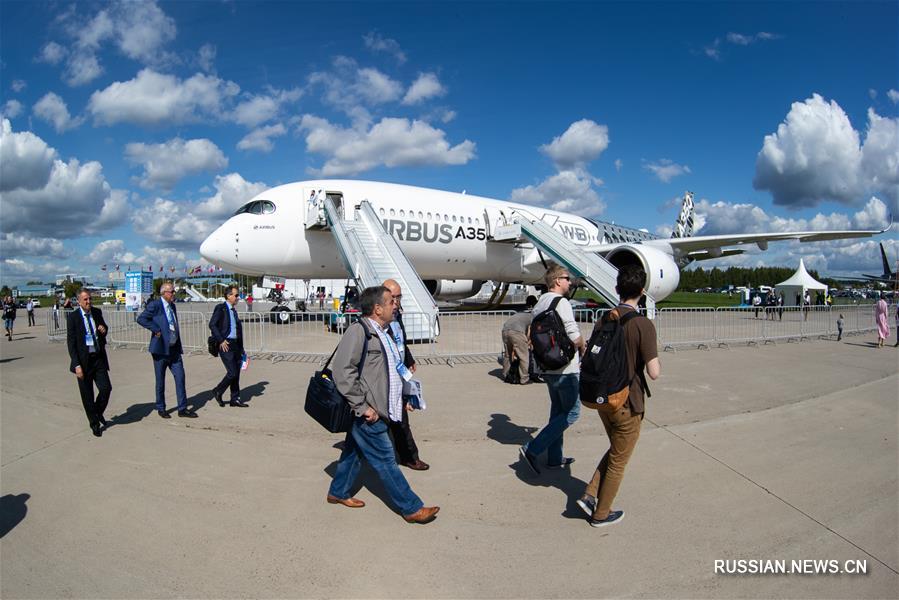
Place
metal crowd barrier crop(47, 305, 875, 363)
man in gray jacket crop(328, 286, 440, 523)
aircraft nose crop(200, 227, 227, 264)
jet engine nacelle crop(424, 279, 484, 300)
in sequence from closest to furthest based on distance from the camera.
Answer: man in gray jacket crop(328, 286, 440, 523) → metal crowd barrier crop(47, 305, 875, 363) → aircraft nose crop(200, 227, 227, 264) → jet engine nacelle crop(424, 279, 484, 300)

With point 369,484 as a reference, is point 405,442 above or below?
above

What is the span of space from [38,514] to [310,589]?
2407 mm

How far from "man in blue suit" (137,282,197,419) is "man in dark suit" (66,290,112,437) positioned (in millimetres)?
513

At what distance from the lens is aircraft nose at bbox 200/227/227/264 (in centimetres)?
1390

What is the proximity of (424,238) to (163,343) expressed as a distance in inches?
442

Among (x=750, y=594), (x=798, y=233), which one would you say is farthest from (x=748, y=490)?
(x=798, y=233)

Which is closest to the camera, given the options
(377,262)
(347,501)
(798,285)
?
(347,501)

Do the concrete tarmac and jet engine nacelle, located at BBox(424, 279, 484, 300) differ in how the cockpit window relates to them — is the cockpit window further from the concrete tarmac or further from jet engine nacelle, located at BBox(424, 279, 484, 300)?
jet engine nacelle, located at BBox(424, 279, 484, 300)

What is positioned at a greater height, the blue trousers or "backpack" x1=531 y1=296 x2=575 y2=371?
"backpack" x1=531 y1=296 x2=575 y2=371

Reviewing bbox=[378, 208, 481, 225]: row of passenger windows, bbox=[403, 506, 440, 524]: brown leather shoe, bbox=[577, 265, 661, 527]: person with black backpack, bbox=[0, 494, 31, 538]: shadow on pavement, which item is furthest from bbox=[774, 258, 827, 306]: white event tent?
bbox=[0, 494, 31, 538]: shadow on pavement

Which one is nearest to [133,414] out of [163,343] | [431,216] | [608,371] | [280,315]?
[163,343]

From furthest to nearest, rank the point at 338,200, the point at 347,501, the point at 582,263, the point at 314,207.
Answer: the point at 338,200 → the point at 582,263 → the point at 314,207 → the point at 347,501

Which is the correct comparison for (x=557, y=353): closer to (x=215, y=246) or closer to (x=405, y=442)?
(x=405, y=442)

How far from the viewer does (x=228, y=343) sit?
6.32m
